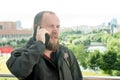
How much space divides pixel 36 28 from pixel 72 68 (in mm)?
260

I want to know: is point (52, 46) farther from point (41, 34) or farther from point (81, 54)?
point (81, 54)

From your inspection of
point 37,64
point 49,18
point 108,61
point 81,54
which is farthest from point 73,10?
point 37,64

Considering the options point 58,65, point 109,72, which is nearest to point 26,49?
point 58,65

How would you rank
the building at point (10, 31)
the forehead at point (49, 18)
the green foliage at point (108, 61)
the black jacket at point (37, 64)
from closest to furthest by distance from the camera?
1. the black jacket at point (37, 64)
2. the forehead at point (49, 18)
3. the green foliage at point (108, 61)
4. the building at point (10, 31)

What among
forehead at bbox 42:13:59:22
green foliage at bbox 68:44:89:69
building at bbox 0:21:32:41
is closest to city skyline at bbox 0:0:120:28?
building at bbox 0:21:32:41

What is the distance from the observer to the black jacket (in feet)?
3.69

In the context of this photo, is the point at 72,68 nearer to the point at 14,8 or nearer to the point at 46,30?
the point at 46,30

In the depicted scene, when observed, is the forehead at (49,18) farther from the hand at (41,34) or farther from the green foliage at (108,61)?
the green foliage at (108,61)

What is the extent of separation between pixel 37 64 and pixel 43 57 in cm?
5

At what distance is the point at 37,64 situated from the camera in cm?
117

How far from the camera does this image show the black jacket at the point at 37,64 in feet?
3.69

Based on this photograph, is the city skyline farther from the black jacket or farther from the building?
the black jacket

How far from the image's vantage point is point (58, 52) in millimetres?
1255

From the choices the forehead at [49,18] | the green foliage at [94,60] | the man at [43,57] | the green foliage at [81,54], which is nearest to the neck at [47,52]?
the man at [43,57]
